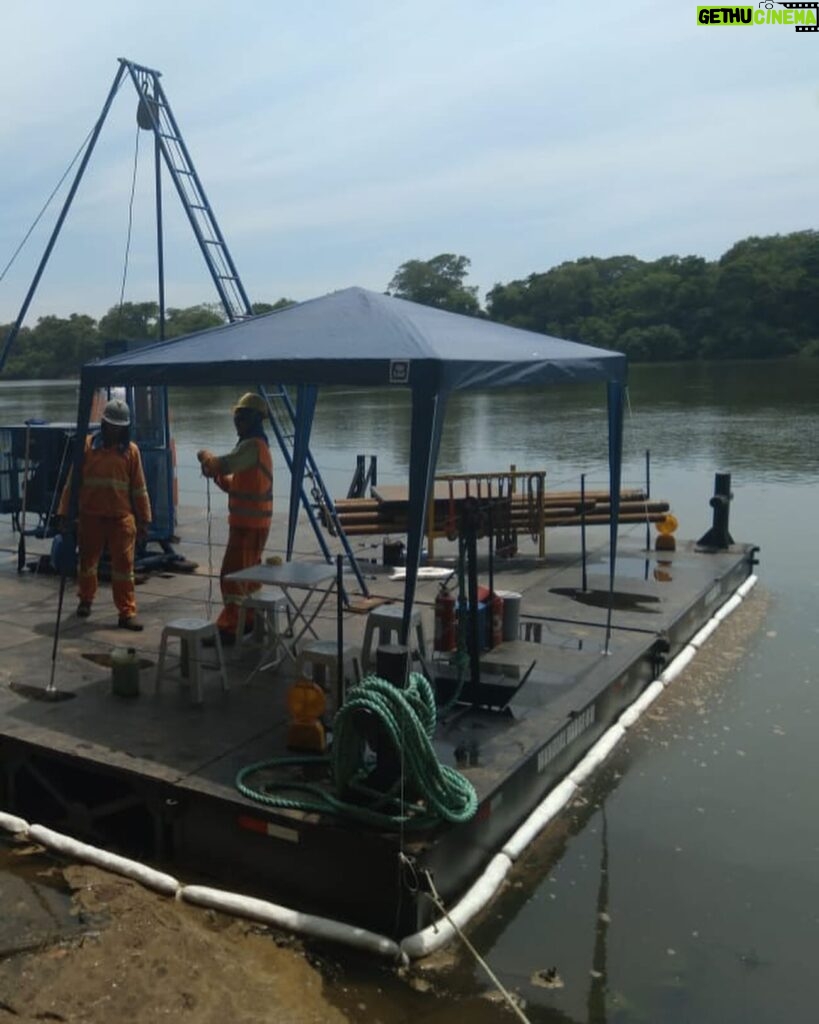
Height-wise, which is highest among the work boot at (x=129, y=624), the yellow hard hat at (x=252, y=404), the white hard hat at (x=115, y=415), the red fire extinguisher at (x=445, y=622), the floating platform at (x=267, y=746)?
the yellow hard hat at (x=252, y=404)

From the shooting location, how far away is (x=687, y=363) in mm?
75000

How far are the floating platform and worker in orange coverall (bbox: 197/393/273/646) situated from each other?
62 centimetres

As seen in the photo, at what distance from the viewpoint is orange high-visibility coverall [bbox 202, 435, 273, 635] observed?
6.43 metres

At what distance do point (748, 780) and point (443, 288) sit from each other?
114308mm

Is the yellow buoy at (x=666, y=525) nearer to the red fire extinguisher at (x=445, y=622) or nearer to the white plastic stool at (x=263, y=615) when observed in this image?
the red fire extinguisher at (x=445, y=622)

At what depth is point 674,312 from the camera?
77.7 metres

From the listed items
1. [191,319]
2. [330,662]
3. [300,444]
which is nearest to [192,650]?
[330,662]

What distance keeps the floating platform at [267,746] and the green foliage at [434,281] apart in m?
96.8

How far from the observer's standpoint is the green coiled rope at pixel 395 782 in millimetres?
3961

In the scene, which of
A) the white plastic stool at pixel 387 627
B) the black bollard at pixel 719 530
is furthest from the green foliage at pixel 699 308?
the white plastic stool at pixel 387 627

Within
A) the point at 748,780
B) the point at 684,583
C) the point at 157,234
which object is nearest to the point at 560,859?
the point at 748,780

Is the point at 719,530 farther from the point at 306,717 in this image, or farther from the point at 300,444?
the point at 306,717

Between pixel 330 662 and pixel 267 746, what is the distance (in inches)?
22.7

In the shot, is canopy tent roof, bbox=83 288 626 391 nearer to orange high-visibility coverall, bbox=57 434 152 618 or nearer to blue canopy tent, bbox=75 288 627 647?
blue canopy tent, bbox=75 288 627 647
